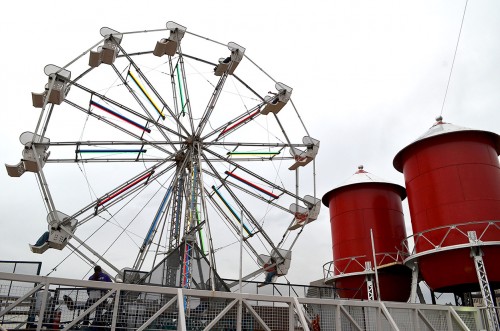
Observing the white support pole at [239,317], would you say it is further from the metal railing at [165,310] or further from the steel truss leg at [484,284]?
the steel truss leg at [484,284]

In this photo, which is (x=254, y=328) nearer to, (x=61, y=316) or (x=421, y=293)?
(x=61, y=316)

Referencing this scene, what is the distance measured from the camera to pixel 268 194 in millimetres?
22016

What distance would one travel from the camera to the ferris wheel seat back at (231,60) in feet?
69.9

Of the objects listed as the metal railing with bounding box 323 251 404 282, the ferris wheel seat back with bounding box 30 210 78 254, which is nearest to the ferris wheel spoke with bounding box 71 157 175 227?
the ferris wheel seat back with bounding box 30 210 78 254

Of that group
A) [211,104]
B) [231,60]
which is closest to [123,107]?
[211,104]

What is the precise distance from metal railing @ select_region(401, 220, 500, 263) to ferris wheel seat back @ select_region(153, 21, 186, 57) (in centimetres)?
1389

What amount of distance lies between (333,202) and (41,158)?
16.4 metres

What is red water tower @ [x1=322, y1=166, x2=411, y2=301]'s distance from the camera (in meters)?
23.0

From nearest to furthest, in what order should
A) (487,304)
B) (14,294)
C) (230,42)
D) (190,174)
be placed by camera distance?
(14,294) → (487,304) → (190,174) → (230,42)

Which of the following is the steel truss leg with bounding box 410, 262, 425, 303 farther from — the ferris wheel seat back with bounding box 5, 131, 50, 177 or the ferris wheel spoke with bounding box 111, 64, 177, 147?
the ferris wheel seat back with bounding box 5, 131, 50, 177

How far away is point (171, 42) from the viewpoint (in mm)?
20094

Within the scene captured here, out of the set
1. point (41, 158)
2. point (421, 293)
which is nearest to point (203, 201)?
point (41, 158)

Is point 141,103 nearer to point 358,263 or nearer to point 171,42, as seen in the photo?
point 171,42

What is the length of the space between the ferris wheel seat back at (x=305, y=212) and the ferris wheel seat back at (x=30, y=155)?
11.6 m
